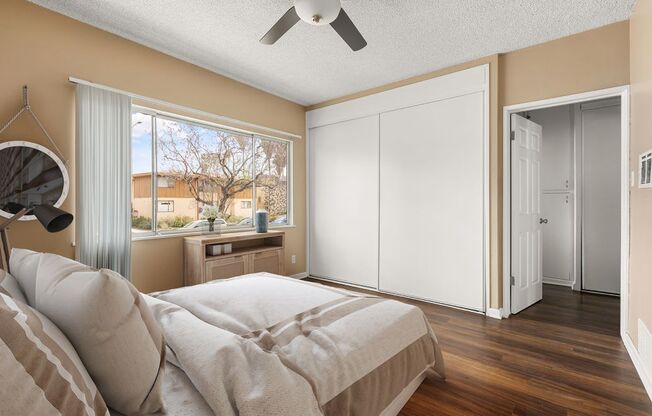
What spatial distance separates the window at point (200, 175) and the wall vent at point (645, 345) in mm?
3782

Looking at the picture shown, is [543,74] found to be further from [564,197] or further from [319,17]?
[319,17]

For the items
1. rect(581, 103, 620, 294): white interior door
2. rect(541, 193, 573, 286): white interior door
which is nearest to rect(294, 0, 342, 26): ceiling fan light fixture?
rect(581, 103, 620, 294): white interior door

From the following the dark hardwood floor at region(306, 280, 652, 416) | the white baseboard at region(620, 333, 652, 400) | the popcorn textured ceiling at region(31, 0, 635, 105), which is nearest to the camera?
the dark hardwood floor at region(306, 280, 652, 416)

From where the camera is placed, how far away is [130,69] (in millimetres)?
3045

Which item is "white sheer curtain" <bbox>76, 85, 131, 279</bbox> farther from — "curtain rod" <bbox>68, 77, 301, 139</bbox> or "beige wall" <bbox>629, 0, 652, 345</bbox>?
"beige wall" <bbox>629, 0, 652, 345</bbox>

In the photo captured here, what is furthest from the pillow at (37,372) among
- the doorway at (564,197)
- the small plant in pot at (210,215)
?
the doorway at (564,197)

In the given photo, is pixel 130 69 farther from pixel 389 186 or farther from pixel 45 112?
pixel 389 186

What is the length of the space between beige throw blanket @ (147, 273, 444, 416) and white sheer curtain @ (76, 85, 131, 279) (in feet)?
3.92

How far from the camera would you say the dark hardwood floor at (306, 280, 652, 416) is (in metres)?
1.85

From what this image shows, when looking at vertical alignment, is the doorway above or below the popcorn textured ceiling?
below

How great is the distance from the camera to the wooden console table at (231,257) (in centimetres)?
338

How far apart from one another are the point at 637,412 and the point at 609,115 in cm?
354

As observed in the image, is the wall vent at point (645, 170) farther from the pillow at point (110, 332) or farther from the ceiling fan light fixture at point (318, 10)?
the pillow at point (110, 332)

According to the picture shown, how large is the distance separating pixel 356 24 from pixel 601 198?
3.60m
